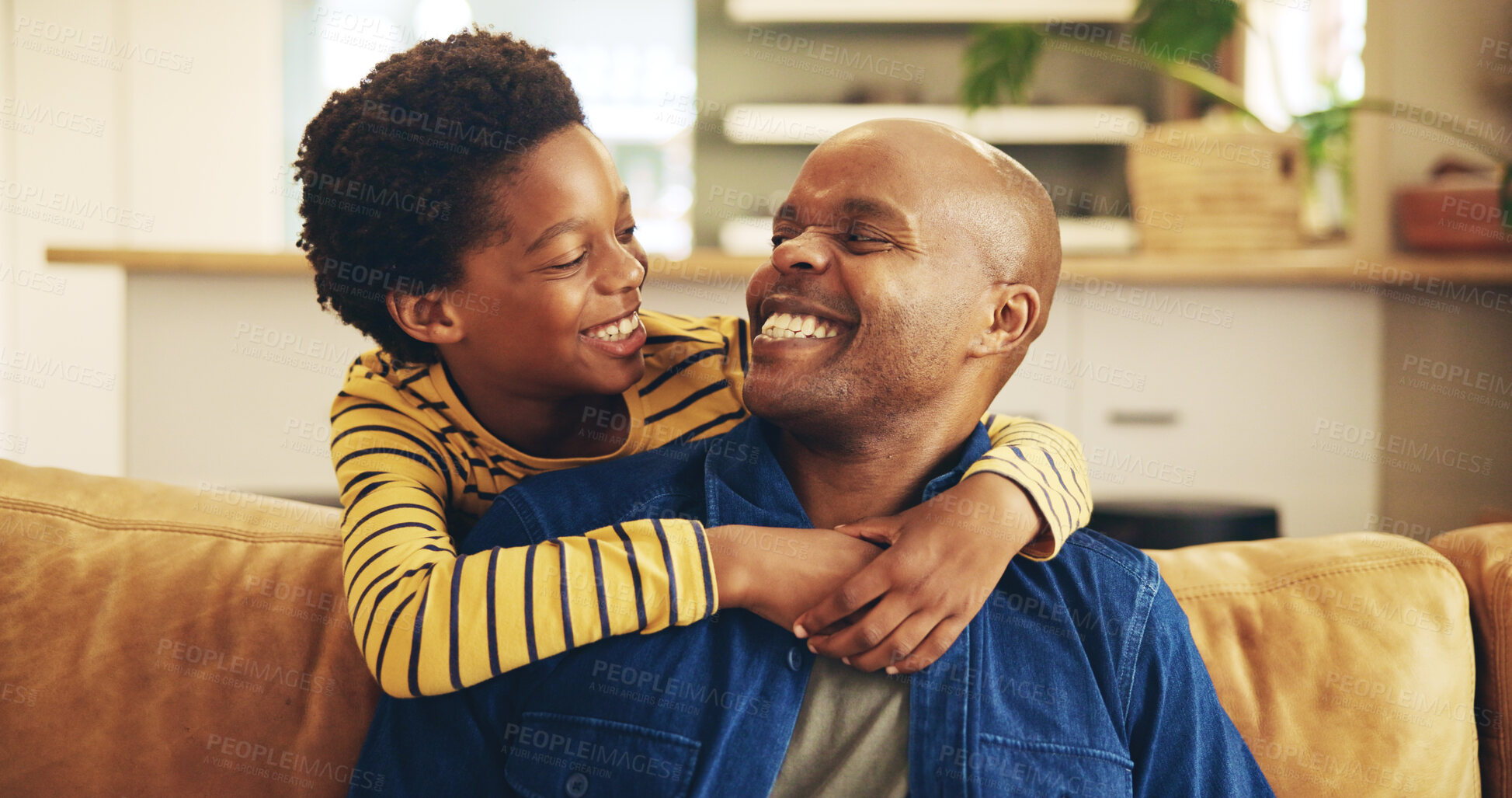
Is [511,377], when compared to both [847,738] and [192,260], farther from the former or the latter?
[192,260]

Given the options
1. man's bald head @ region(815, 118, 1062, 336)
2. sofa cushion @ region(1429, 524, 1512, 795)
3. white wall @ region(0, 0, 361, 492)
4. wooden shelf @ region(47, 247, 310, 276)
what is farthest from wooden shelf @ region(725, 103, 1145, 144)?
→ sofa cushion @ region(1429, 524, 1512, 795)

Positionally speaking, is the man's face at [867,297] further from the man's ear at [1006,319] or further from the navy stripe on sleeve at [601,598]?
the navy stripe on sleeve at [601,598]

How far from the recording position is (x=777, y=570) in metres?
0.93

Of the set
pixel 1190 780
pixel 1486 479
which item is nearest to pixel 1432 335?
pixel 1486 479

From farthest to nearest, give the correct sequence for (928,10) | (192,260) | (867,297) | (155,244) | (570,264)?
(928,10), (155,244), (192,260), (570,264), (867,297)

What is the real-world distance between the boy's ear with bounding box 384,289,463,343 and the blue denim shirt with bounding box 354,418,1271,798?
0.35 metres

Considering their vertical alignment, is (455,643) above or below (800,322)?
below

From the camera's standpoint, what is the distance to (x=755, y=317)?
3.70 feet

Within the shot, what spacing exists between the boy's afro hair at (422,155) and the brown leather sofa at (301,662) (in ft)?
1.19

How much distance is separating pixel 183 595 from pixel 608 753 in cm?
49

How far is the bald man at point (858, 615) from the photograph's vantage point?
944 millimetres

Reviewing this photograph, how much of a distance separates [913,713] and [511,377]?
64 centimetres

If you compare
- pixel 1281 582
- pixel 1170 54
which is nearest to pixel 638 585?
pixel 1281 582

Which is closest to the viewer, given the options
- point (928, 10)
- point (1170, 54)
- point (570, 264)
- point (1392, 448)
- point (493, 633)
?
point (493, 633)
